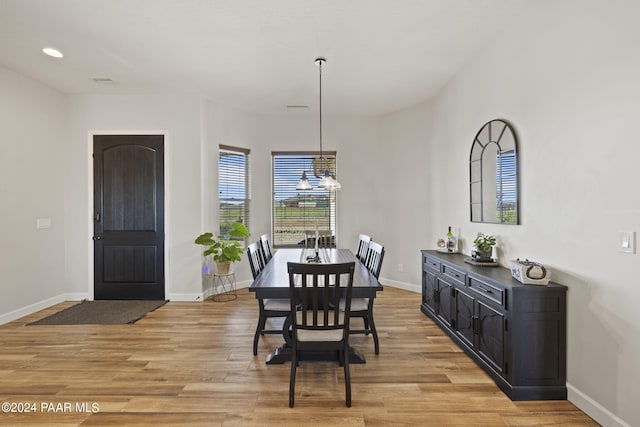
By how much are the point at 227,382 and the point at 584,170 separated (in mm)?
2917

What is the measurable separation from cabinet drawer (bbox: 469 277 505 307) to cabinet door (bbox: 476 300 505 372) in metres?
0.08

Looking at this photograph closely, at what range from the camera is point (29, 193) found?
13.1 feet

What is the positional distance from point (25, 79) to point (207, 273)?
3294mm

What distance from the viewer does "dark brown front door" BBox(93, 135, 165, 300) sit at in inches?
180

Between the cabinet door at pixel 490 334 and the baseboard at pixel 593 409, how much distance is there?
0.43 meters

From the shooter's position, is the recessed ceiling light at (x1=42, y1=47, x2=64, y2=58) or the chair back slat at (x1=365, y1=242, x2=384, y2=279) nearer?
the chair back slat at (x1=365, y1=242, x2=384, y2=279)

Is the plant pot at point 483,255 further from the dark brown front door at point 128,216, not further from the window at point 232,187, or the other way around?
the dark brown front door at point 128,216

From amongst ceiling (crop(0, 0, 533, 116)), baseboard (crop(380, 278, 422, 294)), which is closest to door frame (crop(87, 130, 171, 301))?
ceiling (crop(0, 0, 533, 116))

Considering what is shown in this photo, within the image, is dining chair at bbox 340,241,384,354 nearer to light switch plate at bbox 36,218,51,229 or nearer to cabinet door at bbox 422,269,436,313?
cabinet door at bbox 422,269,436,313

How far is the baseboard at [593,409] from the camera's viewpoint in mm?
1869

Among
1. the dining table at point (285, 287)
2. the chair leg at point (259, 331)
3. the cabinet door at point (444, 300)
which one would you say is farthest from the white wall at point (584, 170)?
the chair leg at point (259, 331)

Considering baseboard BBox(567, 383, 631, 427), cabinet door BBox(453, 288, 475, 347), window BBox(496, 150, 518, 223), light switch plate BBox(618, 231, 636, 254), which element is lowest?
baseboard BBox(567, 383, 631, 427)

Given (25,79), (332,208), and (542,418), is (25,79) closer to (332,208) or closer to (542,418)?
(332,208)

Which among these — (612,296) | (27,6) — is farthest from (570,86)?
(27,6)
